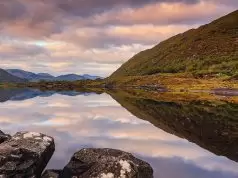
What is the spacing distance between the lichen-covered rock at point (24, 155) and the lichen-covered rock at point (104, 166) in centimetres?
176

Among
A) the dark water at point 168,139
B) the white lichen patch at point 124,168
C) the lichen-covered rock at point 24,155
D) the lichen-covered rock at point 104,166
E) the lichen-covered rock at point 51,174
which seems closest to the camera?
the white lichen patch at point 124,168

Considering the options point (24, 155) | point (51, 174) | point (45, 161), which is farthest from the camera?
point (51, 174)

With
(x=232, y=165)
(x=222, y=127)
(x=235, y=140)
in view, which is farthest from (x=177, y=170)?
(x=222, y=127)

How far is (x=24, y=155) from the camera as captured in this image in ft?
79.6

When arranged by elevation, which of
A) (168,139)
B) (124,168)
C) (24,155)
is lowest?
(168,139)

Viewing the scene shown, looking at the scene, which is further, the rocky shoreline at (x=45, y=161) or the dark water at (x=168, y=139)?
the dark water at (x=168, y=139)

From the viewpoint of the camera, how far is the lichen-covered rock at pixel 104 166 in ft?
70.2

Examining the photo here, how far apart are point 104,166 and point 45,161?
20.9 ft

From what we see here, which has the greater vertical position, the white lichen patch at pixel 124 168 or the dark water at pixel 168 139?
the white lichen patch at pixel 124 168

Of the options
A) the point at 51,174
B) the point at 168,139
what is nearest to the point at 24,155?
the point at 51,174

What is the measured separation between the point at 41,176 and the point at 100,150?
14.6 ft

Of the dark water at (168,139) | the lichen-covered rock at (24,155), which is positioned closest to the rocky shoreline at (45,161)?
the lichen-covered rock at (24,155)

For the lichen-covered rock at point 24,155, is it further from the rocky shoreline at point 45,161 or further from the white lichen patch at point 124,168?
the white lichen patch at point 124,168

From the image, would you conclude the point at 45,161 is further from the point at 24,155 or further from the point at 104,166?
the point at 104,166
